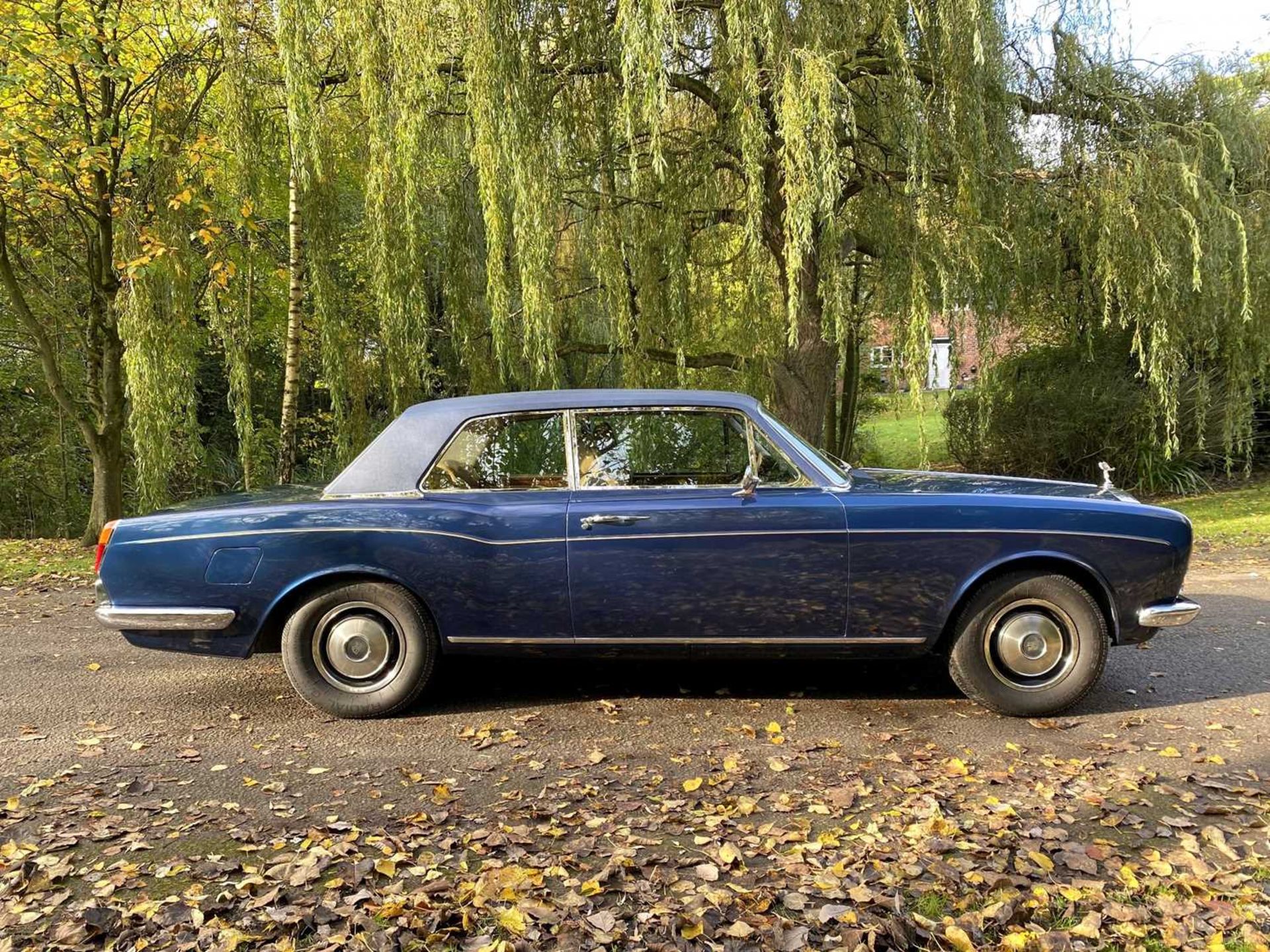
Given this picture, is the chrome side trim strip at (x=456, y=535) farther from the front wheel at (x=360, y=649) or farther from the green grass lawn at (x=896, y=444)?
the green grass lawn at (x=896, y=444)

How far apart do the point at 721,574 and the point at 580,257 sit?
19.8 ft

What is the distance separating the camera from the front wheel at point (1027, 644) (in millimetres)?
4211

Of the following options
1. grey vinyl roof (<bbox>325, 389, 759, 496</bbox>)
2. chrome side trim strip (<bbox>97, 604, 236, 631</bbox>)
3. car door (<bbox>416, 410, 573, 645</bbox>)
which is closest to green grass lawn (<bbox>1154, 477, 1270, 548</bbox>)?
grey vinyl roof (<bbox>325, 389, 759, 496</bbox>)

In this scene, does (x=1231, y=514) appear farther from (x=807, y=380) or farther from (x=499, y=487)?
(x=499, y=487)

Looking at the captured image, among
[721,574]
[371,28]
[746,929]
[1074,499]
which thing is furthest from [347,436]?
[746,929]

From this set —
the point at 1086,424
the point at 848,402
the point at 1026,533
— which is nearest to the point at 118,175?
the point at 848,402

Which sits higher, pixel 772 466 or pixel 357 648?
pixel 772 466

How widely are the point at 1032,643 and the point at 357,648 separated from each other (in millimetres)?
3193

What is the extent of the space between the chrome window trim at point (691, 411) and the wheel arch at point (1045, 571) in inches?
33.9

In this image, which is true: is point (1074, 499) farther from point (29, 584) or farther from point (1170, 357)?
point (29, 584)

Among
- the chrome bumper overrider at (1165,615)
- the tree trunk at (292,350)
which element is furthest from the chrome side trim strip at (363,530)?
the tree trunk at (292,350)

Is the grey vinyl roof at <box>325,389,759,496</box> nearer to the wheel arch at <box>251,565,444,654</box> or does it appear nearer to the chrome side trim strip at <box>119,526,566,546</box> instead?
the chrome side trim strip at <box>119,526,566,546</box>

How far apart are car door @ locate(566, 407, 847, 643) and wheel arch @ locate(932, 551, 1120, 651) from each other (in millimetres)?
535

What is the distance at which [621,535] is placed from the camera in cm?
424
